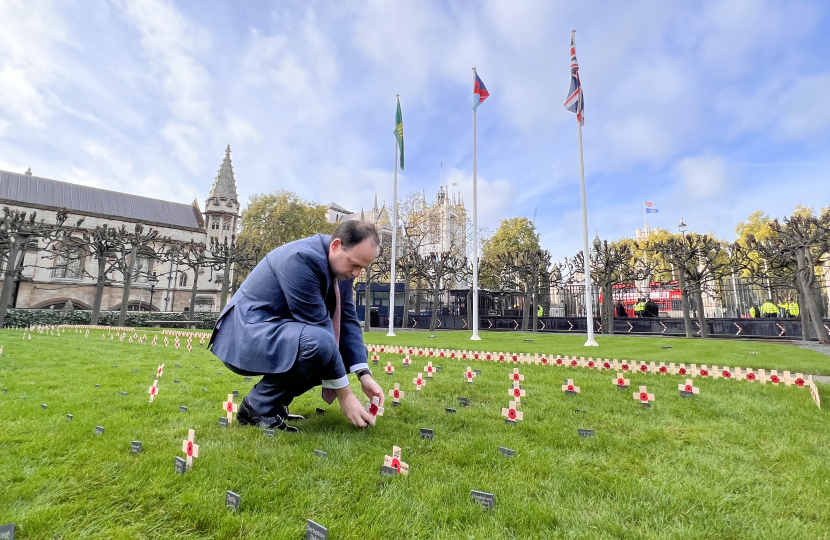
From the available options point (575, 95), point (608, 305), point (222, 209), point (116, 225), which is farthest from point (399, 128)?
point (116, 225)

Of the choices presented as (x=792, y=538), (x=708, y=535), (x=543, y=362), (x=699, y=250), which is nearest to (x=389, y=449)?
(x=708, y=535)

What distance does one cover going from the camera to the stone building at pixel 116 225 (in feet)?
147

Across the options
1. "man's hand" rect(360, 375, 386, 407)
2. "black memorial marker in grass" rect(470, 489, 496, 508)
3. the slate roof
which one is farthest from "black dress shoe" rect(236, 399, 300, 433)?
the slate roof

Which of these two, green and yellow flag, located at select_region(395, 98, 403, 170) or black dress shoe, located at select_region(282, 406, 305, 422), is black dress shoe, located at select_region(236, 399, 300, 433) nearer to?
black dress shoe, located at select_region(282, 406, 305, 422)

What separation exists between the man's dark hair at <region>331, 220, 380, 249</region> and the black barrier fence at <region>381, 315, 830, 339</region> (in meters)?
24.8

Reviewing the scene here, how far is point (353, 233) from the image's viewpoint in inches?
120

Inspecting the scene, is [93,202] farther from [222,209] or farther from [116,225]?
[222,209]

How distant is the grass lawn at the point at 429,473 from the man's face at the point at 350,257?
4.27ft

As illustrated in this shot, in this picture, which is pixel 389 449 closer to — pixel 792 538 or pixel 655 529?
pixel 655 529

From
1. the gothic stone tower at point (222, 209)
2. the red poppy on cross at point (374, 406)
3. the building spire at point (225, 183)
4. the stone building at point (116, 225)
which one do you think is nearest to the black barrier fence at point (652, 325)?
the red poppy on cross at point (374, 406)

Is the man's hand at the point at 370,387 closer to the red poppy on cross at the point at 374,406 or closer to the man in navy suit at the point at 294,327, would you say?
the man in navy suit at the point at 294,327

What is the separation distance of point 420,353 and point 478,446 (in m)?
7.30

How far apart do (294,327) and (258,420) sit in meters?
1.04

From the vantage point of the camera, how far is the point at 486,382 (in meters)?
5.71
